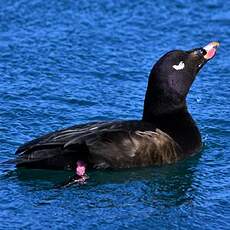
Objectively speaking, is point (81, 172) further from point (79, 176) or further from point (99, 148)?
point (99, 148)

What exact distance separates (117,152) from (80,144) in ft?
1.12

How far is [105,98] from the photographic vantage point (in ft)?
34.6

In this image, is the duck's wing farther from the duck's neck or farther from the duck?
the duck's neck

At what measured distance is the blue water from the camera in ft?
24.3

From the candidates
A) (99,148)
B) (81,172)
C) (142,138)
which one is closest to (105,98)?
(142,138)

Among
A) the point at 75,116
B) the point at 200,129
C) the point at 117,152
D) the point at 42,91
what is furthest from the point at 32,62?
the point at 117,152

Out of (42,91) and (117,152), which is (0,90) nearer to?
(42,91)

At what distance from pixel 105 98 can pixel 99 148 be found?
232cm

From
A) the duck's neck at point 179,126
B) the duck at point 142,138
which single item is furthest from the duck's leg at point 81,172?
the duck's neck at point 179,126

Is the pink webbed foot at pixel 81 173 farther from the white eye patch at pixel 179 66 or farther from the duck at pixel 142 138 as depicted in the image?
the white eye patch at pixel 179 66

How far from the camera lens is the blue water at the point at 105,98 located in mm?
7422

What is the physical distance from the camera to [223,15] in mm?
13719

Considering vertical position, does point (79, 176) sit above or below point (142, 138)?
below

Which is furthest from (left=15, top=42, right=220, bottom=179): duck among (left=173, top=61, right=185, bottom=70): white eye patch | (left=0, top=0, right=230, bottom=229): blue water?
(left=0, top=0, right=230, bottom=229): blue water
